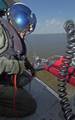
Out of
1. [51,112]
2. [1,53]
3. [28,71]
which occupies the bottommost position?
[51,112]

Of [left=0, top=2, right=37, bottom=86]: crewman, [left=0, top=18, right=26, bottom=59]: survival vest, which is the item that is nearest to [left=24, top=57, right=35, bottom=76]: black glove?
[left=0, top=2, right=37, bottom=86]: crewman

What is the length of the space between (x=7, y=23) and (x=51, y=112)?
35.4 inches

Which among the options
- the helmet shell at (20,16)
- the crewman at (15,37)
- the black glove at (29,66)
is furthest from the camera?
the black glove at (29,66)

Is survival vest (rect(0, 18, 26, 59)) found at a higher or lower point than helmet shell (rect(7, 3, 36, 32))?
lower

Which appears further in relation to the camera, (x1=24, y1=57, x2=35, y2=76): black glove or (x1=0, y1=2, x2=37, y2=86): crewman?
(x1=24, y1=57, x2=35, y2=76): black glove

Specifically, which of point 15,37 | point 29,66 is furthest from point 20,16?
point 29,66

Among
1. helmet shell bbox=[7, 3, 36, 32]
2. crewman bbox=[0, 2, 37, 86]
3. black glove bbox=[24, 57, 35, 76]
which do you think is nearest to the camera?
crewman bbox=[0, 2, 37, 86]

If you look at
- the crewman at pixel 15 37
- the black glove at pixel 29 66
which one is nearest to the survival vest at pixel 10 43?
the crewman at pixel 15 37

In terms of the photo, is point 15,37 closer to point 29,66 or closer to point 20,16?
point 20,16

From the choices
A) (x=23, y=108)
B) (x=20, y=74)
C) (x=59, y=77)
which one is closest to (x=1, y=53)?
(x=20, y=74)

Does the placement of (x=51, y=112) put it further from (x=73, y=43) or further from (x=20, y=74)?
(x=73, y=43)

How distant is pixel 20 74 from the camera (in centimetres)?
334

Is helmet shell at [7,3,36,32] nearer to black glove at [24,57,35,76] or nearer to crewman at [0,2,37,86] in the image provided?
crewman at [0,2,37,86]

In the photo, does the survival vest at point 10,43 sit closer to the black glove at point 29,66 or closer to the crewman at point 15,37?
the crewman at point 15,37
